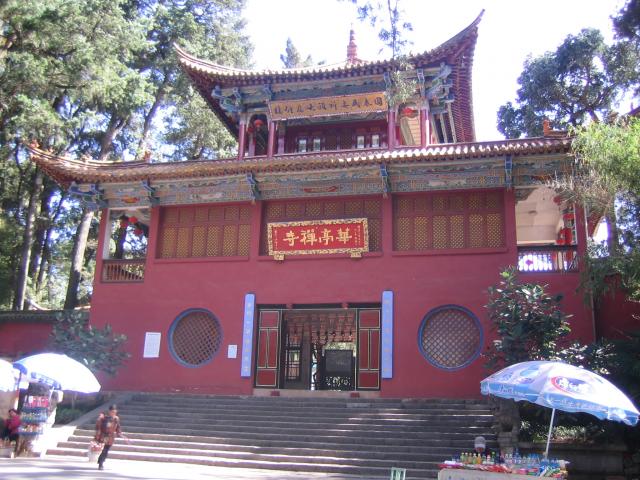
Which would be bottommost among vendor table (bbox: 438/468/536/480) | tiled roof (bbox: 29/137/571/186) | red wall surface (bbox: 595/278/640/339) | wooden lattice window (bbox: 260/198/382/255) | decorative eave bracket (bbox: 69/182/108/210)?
vendor table (bbox: 438/468/536/480)

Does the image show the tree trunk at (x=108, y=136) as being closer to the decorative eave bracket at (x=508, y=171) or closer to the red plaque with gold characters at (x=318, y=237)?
the red plaque with gold characters at (x=318, y=237)

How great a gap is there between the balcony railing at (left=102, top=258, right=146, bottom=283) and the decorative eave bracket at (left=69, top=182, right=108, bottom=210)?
1493 mm

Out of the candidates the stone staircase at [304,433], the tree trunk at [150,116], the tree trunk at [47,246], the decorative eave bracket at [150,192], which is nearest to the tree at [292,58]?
the tree trunk at [150,116]

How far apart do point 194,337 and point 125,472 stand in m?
5.55

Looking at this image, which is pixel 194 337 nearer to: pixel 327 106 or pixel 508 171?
pixel 327 106

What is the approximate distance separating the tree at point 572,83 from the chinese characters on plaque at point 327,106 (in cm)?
1037

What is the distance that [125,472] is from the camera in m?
9.09

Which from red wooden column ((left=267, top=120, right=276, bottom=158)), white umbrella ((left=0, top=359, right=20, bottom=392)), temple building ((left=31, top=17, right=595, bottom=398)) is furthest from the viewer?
red wooden column ((left=267, top=120, right=276, bottom=158))

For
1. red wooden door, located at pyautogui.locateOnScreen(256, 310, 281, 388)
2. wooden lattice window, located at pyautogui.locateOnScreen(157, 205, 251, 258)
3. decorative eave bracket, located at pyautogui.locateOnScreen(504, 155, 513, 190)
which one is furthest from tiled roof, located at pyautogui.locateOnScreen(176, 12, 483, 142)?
red wooden door, located at pyautogui.locateOnScreen(256, 310, 281, 388)

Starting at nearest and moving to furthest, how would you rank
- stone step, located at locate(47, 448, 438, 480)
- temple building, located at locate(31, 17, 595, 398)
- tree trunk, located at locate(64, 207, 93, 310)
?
stone step, located at locate(47, 448, 438, 480) → temple building, located at locate(31, 17, 595, 398) → tree trunk, located at locate(64, 207, 93, 310)

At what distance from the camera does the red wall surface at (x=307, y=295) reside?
42.1ft

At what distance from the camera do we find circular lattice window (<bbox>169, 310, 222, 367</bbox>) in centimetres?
1435

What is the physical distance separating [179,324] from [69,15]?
8.83 meters

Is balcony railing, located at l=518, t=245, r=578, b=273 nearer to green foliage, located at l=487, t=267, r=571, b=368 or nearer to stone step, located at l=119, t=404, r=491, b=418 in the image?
green foliage, located at l=487, t=267, r=571, b=368
